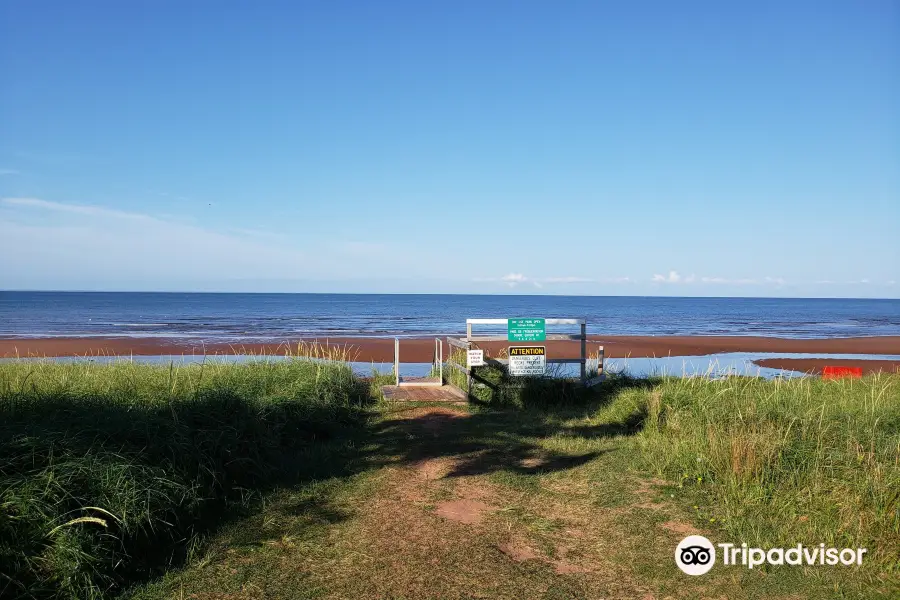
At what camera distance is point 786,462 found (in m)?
7.58

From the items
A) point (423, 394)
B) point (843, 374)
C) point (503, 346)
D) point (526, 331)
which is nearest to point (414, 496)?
point (423, 394)

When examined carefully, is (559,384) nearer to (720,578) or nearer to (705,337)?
(720,578)

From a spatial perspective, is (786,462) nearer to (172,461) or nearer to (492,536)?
(492,536)

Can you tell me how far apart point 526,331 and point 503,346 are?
17.6 m

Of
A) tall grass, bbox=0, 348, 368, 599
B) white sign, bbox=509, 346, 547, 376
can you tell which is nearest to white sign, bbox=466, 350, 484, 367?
white sign, bbox=509, 346, 547, 376

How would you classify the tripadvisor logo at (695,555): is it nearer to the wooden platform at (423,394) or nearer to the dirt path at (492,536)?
the dirt path at (492,536)

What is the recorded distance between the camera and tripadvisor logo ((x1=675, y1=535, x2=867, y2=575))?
18.8 ft

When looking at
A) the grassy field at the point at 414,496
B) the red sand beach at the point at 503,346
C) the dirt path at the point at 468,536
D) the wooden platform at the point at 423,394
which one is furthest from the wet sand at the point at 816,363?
the dirt path at the point at 468,536

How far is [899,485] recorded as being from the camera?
249 inches

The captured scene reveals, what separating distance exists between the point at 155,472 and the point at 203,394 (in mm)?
3058

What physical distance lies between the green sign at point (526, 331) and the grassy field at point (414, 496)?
3.01 m

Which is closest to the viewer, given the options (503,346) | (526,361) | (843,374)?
(526,361)

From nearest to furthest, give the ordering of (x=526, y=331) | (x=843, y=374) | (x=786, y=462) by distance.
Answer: (x=786, y=462), (x=526, y=331), (x=843, y=374)

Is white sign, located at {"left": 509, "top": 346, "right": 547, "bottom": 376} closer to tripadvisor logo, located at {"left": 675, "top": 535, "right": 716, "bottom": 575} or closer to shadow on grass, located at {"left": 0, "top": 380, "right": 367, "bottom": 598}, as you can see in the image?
shadow on grass, located at {"left": 0, "top": 380, "right": 367, "bottom": 598}
